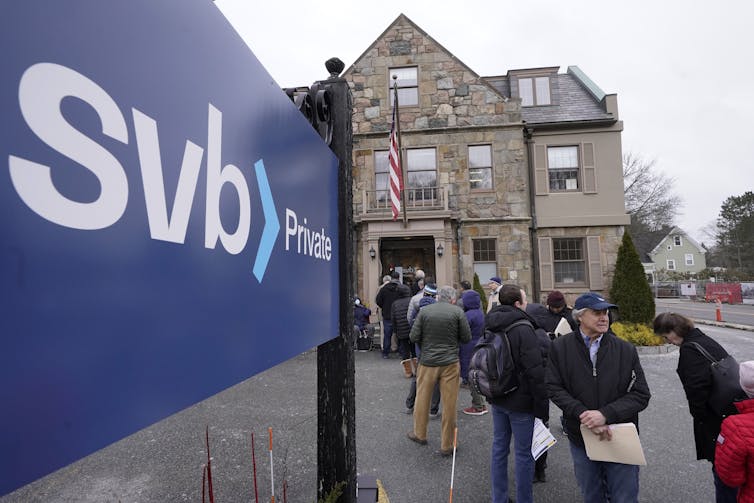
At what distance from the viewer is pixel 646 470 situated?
375 cm

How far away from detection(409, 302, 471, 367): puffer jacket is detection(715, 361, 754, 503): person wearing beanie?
246 centimetres

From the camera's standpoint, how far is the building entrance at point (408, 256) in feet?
43.8

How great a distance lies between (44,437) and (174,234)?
35 centimetres

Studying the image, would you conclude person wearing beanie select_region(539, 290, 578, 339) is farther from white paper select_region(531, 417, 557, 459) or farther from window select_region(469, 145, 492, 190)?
window select_region(469, 145, 492, 190)

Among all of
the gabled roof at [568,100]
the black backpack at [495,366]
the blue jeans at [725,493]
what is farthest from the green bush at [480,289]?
the blue jeans at [725,493]

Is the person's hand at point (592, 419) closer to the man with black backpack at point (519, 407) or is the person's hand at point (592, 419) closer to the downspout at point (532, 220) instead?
the man with black backpack at point (519, 407)

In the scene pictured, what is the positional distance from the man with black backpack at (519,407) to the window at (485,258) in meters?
9.76

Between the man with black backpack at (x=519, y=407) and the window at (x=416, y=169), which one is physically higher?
the window at (x=416, y=169)

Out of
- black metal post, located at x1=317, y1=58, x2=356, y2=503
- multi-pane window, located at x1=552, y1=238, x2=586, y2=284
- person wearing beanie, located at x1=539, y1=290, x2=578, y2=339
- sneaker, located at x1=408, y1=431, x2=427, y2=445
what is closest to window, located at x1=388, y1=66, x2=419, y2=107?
multi-pane window, located at x1=552, y1=238, x2=586, y2=284

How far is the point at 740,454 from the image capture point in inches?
82.5

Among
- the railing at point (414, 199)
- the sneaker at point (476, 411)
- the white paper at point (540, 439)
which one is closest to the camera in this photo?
the white paper at point (540, 439)

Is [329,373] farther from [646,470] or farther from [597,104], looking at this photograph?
[597,104]

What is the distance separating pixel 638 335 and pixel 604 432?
315 inches

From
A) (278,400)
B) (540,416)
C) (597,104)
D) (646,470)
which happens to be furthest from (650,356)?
(597,104)
